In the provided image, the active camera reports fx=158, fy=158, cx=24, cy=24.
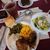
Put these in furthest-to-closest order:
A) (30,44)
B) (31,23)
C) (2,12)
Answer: (2,12), (31,23), (30,44)

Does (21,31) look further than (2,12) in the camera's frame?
No

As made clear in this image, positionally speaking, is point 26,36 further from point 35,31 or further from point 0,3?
point 0,3

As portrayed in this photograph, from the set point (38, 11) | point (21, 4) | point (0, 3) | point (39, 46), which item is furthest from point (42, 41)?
point (0, 3)

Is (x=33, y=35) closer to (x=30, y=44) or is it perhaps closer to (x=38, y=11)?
(x=30, y=44)

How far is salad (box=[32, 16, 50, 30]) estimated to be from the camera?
41.1 inches

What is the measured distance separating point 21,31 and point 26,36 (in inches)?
1.9

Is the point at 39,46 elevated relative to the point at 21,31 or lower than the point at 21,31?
lower

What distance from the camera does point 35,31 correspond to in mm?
999

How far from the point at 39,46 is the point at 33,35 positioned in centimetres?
8

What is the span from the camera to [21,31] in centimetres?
97

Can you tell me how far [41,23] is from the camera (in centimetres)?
107

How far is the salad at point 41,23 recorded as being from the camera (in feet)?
3.43

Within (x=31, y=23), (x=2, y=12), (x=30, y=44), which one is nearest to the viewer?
(x=30, y=44)

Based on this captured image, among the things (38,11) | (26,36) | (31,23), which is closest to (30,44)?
(26,36)
